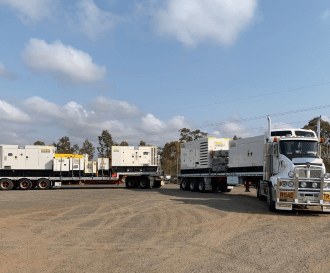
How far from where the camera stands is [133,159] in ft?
103

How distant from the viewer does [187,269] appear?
20.1 feet

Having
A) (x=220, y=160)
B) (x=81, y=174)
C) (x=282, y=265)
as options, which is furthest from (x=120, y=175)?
(x=282, y=265)

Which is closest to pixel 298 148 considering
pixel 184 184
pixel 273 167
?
pixel 273 167

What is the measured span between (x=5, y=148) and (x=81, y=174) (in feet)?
23.0

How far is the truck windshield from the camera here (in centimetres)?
1442

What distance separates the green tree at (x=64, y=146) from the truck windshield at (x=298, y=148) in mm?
70791

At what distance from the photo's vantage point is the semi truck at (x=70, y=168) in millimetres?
29703

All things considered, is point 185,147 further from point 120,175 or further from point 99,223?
point 99,223

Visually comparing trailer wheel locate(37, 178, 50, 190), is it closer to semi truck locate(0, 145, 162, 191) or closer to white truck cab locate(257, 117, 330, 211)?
semi truck locate(0, 145, 162, 191)

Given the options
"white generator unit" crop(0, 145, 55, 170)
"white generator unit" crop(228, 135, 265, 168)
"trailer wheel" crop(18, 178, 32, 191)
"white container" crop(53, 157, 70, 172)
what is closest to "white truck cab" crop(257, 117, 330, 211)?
"white generator unit" crop(228, 135, 265, 168)

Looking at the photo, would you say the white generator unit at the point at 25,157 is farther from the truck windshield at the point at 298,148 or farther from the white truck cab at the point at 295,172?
the truck windshield at the point at 298,148

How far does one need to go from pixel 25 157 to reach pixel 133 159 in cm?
965

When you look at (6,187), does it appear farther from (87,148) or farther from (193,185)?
(87,148)

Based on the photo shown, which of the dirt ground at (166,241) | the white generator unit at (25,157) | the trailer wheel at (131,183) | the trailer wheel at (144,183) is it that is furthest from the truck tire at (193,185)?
the dirt ground at (166,241)
